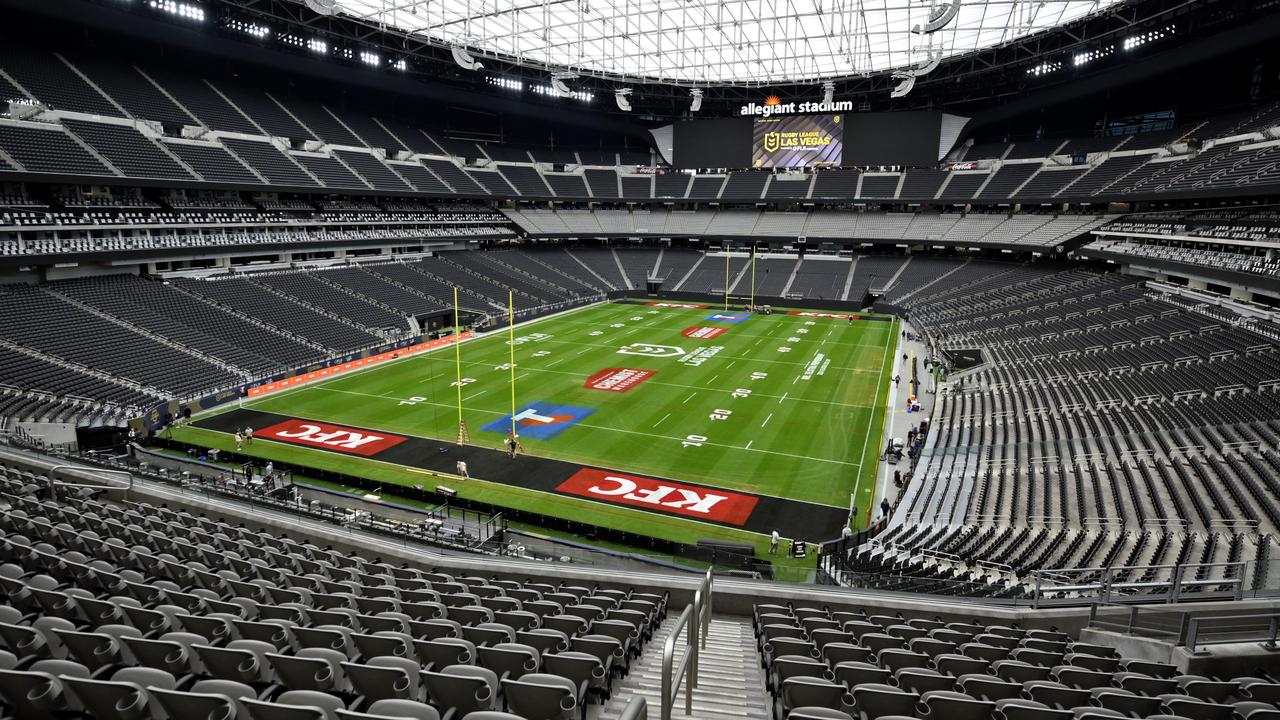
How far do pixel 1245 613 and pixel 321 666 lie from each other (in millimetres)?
11465

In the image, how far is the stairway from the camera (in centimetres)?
639

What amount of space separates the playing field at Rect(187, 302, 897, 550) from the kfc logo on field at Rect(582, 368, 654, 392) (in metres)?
0.12

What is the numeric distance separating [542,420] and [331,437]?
9.18m

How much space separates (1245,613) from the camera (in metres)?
9.09

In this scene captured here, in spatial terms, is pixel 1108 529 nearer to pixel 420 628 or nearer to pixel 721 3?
pixel 420 628

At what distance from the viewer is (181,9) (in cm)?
4725

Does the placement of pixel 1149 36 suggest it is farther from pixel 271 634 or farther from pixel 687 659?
pixel 271 634

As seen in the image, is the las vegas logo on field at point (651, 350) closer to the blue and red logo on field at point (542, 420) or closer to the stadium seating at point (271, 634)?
the blue and red logo on field at point (542, 420)

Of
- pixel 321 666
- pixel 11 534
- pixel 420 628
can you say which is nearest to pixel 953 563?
pixel 420 628

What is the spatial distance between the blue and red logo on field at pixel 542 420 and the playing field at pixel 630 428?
0.32 feet

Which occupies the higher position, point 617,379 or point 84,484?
point 617,379

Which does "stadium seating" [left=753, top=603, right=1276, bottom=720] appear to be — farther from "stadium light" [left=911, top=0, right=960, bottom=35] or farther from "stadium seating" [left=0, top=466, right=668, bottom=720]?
"stadium light" [left=911, top=0, right=960, bottom=35]

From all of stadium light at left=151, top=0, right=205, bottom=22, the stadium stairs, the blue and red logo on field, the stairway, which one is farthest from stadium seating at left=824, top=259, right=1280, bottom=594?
stadium light at left=151, top=0, right=205, bottom=22

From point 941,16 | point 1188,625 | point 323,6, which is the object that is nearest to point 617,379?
point 941,16
